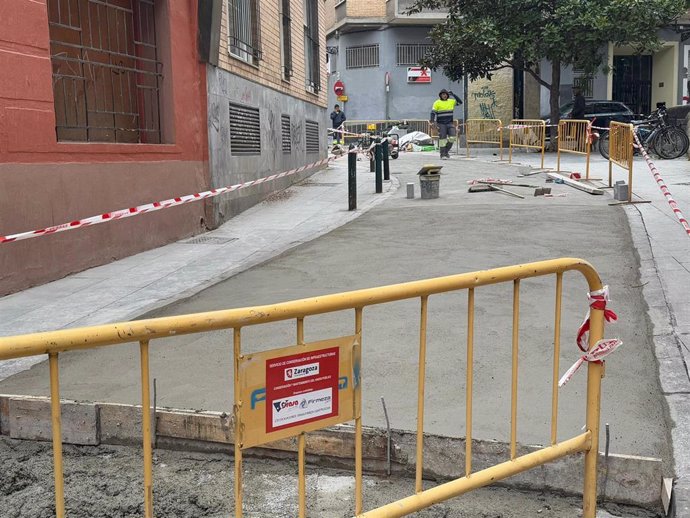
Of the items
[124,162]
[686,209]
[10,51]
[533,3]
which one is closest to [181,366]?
[10,51]

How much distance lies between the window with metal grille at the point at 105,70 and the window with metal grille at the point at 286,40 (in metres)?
5.96

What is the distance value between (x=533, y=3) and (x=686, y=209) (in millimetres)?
13178

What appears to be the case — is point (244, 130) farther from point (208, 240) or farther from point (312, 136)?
point (312, 136)

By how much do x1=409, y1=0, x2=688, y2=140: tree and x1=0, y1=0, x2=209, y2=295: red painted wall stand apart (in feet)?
44.2

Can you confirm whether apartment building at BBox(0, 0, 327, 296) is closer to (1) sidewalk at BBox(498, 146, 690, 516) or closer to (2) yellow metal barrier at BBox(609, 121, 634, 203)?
(1) sidewalk at BBox(498, 146, 690, 516)

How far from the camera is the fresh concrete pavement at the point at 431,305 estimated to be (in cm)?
418

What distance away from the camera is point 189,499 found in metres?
3.36

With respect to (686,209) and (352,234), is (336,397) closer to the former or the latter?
(352,234)

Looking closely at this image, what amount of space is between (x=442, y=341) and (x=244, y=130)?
8227 mm

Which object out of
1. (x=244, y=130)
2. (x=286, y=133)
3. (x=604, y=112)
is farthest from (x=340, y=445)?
(x=604, y=112)

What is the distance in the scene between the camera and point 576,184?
→ 14.2 m

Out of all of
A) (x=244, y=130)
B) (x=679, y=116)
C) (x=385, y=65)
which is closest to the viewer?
(x=244, y=130)

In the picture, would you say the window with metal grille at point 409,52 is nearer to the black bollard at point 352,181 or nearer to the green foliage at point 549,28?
the green foliage at point 549,28

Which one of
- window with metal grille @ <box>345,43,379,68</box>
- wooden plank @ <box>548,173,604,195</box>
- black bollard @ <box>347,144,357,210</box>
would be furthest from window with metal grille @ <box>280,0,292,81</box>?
window with metal grille @ <box>345,43,379,68</box>
